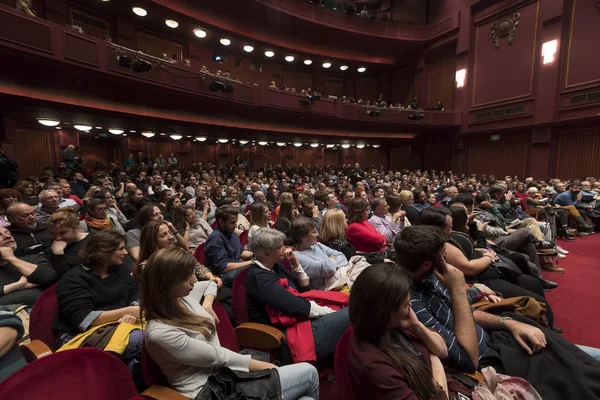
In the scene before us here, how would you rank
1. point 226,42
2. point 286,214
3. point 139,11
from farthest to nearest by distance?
point 226,42, point 139,11, point 286,214

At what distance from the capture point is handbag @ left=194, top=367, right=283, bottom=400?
1097 mm

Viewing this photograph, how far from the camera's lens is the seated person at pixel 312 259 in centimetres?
217

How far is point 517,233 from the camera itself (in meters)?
3.25

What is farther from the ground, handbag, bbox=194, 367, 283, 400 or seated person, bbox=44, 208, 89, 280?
seated person, bbox=44, 208, 89, 280

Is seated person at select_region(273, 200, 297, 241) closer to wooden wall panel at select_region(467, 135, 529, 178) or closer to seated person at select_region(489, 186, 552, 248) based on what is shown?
seated person at select_region(489, 186, 552, 248)

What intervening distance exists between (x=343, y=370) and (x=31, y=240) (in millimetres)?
2916

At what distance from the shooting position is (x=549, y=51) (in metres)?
10.1

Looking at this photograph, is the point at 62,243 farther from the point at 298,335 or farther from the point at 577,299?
the point at 577,299

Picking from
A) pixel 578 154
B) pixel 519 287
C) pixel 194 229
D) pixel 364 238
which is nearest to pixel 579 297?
pixel 519 287

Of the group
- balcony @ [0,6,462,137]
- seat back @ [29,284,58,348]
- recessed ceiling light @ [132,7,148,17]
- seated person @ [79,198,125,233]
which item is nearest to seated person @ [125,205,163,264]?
seated person @ [79,198,125,233]

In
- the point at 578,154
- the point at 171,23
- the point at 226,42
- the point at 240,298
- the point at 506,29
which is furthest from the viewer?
the point at 226,42

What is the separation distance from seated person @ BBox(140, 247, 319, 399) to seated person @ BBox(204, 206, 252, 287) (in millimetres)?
1199

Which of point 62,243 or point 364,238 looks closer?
point 62,243

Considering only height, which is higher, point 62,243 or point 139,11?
point 139,11
